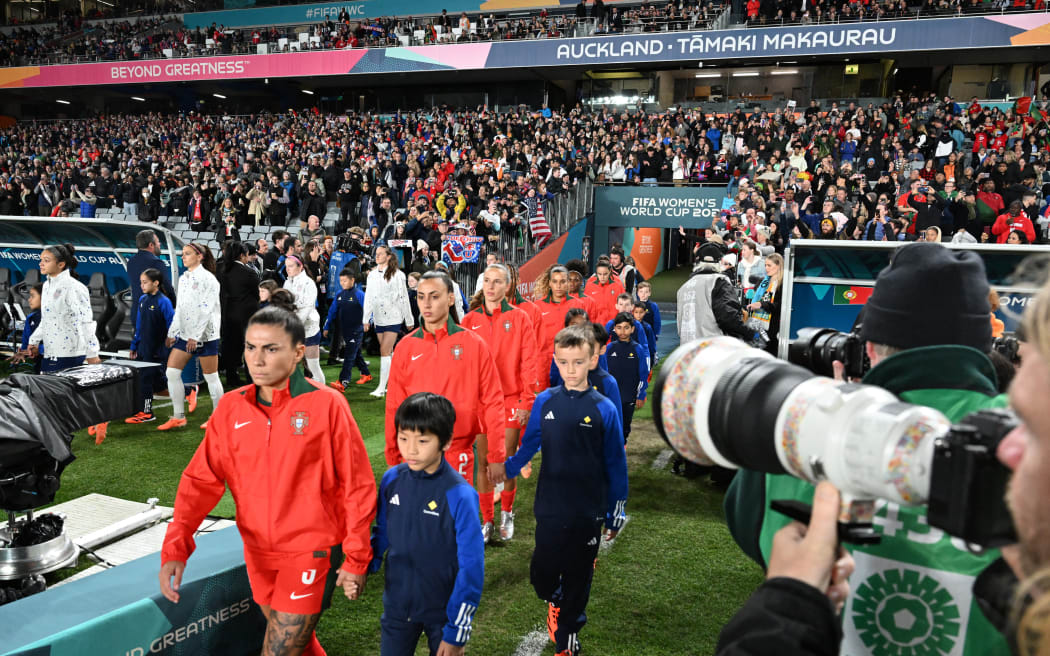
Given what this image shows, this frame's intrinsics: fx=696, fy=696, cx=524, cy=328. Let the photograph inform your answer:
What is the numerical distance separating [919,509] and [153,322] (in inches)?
311

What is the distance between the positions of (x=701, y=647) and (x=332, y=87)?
33233 millimetres

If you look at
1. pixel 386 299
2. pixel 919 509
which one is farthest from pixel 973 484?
pixel 386 299

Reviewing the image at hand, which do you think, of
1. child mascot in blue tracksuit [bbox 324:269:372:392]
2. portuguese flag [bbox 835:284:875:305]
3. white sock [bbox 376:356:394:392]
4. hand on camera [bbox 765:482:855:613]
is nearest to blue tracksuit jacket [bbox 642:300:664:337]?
portuguese flag [bbox 835:284:875:305]

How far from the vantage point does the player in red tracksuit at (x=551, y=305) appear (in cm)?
678

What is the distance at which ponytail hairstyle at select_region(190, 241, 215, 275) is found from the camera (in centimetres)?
708

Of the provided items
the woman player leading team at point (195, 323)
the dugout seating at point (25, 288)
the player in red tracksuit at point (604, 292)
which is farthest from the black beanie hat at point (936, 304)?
the dugout seating at point (25, 288)

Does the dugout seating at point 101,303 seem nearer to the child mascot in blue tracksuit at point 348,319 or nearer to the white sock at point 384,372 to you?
the child mascot in blue tracksuit at point 348,319

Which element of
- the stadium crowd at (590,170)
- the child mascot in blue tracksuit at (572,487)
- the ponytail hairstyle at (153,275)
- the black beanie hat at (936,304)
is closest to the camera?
the black beanie hat at (936,304)

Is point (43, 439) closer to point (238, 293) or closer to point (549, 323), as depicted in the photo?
point (549, 323)

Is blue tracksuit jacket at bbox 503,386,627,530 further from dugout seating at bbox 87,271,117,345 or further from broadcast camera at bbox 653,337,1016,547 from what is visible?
dugout seating at bbox 87,271,117,345

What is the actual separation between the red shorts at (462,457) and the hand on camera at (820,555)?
321 centimetres

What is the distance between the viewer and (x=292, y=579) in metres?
2.61

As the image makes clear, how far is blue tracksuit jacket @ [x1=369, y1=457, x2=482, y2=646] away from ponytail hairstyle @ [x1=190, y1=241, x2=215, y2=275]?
534 cm

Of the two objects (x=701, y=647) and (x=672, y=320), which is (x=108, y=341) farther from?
(x=672, y=320)
